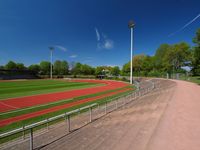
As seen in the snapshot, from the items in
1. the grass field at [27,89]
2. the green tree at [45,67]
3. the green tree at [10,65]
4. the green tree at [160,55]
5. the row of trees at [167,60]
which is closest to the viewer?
the grass field at [27,89]

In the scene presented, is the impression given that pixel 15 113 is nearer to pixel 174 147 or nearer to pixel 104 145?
pixel 104 145

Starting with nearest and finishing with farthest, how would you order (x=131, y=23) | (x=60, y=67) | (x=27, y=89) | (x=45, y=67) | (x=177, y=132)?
1. (x=177, y=132)
2. (x=27, y=89)
3. (x=131, y=23)
4. (x=45, y=67)
5. (x=60, y=67)

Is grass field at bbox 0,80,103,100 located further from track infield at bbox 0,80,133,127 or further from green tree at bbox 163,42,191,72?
green tree at bbox 163,42,191,72

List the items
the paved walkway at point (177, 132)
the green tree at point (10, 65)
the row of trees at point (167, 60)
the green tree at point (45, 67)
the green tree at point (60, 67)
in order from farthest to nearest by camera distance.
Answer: the green tree at point (60, 67)
the green tree at point (10, 65)
the green tree at point (45, 67)
the row of trees at point (167, 60)
the paved walkway at point (177, 132)

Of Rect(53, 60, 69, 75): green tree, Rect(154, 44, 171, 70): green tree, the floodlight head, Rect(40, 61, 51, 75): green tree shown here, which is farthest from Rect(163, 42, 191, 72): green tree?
Rect(40, 61, 51, 75): green tree

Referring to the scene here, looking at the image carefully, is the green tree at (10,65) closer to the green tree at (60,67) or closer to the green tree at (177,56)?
the green tree at (60,67)

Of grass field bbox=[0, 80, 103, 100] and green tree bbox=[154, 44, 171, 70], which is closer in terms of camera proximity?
grass field bbox=[0, 80, 103, 100]

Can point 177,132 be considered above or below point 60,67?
below

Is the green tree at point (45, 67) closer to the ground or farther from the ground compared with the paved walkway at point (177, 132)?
farther from the ground

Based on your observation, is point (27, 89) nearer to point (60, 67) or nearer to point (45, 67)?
point (45, 67)

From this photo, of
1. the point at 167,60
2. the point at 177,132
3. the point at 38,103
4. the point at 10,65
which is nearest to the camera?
the point at 177,132

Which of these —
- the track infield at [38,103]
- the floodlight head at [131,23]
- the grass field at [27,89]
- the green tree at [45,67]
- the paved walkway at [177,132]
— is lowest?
the track infield at [38,103]

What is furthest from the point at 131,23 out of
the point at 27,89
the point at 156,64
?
the point at 156,64

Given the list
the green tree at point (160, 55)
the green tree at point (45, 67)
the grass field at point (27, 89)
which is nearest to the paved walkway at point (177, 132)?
the grass field at point (27, 89)
